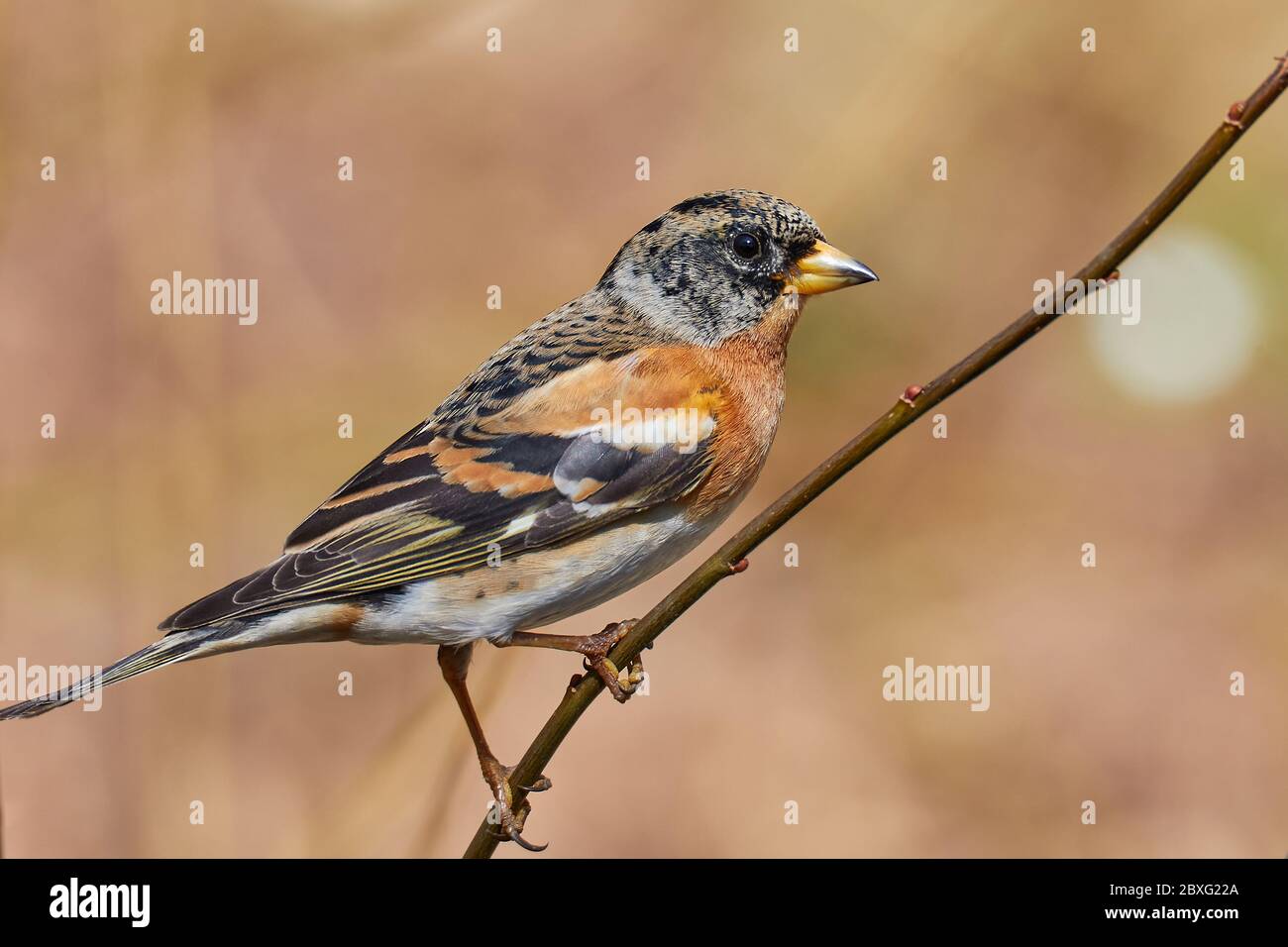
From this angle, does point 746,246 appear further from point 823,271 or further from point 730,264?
point 823,271

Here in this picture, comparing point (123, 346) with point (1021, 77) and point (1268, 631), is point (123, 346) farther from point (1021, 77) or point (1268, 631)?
point (1268, 631)

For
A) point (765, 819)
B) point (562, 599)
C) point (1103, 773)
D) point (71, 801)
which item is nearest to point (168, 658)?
point (562, 599)

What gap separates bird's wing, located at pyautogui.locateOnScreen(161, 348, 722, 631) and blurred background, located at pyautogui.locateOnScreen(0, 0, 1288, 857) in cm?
121

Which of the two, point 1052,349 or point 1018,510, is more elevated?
point 1052,349

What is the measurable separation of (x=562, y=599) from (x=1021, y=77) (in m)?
4.05

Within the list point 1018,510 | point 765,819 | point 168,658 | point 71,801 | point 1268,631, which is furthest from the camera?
point 1018,510

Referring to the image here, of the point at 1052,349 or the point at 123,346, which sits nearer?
the point at 123,346

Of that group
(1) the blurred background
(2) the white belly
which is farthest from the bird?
(1) the blurred background

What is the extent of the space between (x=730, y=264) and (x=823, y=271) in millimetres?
285

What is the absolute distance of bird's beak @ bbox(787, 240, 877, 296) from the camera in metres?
3.82

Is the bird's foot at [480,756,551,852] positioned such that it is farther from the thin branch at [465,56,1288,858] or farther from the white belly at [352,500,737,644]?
the thin branch at [465,56,1288,858]

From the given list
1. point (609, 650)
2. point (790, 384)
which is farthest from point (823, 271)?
point (790, 384)

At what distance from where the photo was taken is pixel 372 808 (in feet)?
12.5

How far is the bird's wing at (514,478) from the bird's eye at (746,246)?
1.21ft
